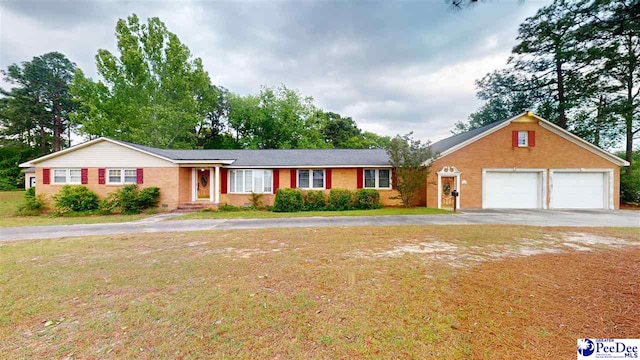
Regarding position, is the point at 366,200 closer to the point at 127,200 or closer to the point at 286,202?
the point at 286,202

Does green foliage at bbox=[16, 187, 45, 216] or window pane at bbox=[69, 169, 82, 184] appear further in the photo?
window pane at bbox=[69, 169, 82, 184]

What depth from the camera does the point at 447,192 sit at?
51.2 ft

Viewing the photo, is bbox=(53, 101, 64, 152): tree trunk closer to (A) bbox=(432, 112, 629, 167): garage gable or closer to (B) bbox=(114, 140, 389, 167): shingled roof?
(B) bbox=(114, 140, 389, 167): shingled roof

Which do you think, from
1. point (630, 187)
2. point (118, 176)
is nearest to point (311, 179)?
point (118, 176)

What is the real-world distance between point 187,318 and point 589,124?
3226 cm

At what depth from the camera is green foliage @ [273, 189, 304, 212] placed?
14.6 meters

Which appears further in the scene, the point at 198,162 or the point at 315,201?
the point at 315,201

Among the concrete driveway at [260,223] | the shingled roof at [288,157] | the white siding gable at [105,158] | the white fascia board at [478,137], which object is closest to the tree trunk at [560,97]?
the white fascia board at [478,137]

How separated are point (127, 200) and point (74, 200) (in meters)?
2.82

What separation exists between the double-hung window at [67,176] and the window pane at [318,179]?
14058 millimetres

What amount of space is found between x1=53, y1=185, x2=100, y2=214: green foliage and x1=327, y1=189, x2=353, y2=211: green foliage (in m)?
13.6

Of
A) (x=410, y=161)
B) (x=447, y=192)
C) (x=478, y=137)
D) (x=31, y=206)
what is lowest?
(x=31, y=206)

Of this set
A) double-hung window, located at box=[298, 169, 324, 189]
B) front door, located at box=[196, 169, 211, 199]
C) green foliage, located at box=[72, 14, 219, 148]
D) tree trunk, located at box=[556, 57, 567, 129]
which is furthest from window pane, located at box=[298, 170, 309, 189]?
tree trunk, located at box=[556, 57, 567, 129]

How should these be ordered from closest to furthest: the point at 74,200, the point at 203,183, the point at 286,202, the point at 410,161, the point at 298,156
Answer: the point at 74,200 < the point at 410,161 < the point at 286,202 < the point at 203,183 < the point at 298,156
